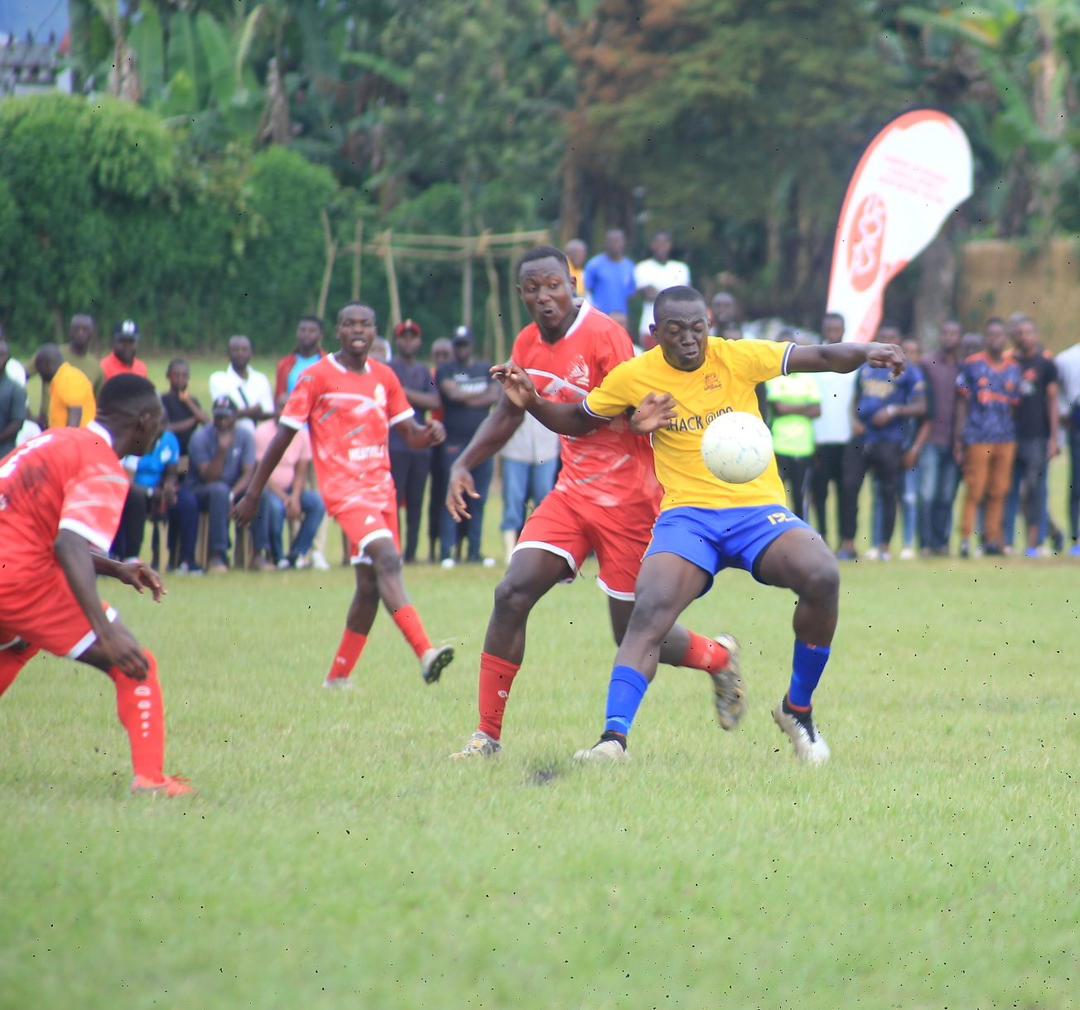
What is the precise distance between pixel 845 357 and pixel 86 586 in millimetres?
3443

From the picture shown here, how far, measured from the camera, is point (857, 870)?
617 centimetres

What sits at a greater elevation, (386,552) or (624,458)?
(624,458)

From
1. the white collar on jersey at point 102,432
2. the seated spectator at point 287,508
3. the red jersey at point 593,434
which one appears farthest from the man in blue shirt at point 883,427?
the white collar on jersey at point 102,432

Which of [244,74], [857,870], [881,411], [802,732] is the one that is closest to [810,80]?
[244,74]

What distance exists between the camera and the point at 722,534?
26.3 ft

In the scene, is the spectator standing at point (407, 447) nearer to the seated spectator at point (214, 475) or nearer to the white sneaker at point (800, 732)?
the seated spectator at point (214, 475)

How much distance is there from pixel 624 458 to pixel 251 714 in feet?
9.22

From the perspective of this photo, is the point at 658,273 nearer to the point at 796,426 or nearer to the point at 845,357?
the point at 796,426

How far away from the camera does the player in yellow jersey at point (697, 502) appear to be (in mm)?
7887

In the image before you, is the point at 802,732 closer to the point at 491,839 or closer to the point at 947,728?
the point at 947,728

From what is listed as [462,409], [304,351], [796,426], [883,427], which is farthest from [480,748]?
[883,427]

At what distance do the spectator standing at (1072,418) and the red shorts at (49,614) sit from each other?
580 inches

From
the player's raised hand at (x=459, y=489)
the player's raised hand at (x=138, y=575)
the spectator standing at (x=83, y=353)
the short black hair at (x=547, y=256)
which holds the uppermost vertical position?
the short black hair at (x=547, y=256)

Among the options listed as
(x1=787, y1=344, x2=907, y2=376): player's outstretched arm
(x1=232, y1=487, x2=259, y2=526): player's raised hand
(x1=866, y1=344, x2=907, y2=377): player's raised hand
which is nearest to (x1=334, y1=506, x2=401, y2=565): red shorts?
(x1=232, y1=487, x2=259, y2=526): player's raised hand
